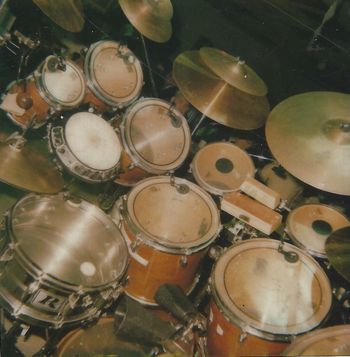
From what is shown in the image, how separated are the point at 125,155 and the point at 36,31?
2.03 meters

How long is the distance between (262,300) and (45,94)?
2620 millimetres

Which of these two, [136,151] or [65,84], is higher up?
[65,84]

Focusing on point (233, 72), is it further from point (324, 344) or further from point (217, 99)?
point (324, 344)

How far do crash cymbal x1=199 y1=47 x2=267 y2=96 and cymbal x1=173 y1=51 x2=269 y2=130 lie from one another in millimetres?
346

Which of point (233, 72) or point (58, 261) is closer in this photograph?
point (58, 261)

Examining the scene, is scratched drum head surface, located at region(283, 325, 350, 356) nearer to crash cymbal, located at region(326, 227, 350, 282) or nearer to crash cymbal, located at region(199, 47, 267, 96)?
crash cymbal, located at region(326, 227, 350, 282)

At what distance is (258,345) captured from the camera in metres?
2.30

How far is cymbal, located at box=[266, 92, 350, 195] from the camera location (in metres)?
2.68

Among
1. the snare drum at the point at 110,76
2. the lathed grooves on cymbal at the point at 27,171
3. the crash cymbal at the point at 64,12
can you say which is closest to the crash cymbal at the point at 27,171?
the lathed grooves on cymbal at the point at 27,171

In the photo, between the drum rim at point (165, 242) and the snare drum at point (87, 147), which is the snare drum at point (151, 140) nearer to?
the snare drum at point (87, 147)

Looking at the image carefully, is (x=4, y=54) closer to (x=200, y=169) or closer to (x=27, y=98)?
(x=27, y=98)

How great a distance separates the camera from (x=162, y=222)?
2.84 meters

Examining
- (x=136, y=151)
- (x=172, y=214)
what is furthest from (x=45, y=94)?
(x=172, y=214)

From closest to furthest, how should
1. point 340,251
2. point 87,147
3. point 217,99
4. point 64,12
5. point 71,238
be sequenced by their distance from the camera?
point 340,251 < point 71,238 < point 87,147 < point 64,12 < point 217,99
